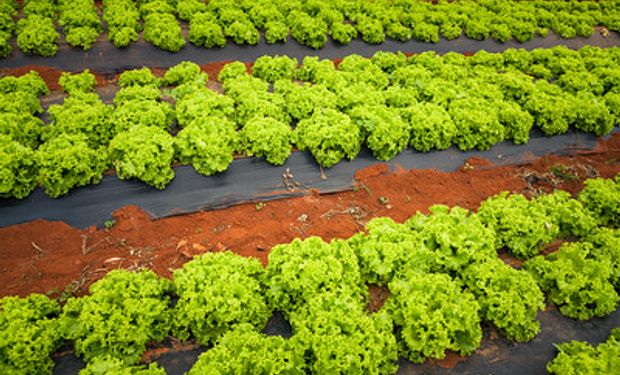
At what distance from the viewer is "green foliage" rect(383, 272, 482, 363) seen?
6.30m

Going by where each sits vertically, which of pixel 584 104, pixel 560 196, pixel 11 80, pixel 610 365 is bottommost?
pixel 610 365

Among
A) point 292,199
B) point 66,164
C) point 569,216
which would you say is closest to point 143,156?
point 66,164

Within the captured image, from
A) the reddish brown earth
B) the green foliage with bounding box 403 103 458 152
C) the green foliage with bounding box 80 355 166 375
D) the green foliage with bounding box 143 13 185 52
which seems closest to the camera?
the green foliage with bounding box 80 355 166 375

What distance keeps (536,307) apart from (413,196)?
145 inches

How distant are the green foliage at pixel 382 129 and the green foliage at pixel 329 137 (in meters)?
0.29

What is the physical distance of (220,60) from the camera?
13.0 metres

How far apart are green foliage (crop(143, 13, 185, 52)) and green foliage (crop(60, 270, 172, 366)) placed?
839 centimetres

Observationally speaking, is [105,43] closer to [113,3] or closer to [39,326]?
[113,3]

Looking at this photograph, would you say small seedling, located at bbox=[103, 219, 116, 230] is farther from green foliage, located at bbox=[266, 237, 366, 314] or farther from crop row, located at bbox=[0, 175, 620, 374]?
green foliage, located at bbox=[266, 237, 366, 314]

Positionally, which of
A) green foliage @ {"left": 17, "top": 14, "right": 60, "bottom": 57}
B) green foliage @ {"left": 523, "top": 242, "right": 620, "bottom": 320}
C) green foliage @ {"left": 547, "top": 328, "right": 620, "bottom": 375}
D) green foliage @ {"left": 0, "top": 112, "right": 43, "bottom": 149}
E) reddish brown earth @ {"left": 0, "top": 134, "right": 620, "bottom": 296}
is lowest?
green foliage @ {"left": 547, "top": 328, "right": 620, "bottom": 375}

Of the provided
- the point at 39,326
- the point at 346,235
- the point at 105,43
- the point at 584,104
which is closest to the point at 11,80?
the point at 105,43

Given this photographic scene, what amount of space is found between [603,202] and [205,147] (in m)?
9.31

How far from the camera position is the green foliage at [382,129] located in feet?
32.3

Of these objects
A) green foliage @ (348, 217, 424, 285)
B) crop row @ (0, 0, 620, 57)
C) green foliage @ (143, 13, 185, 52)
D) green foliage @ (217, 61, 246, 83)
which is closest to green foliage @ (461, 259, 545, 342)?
green foliage @ (348, 217, 424, 285)
